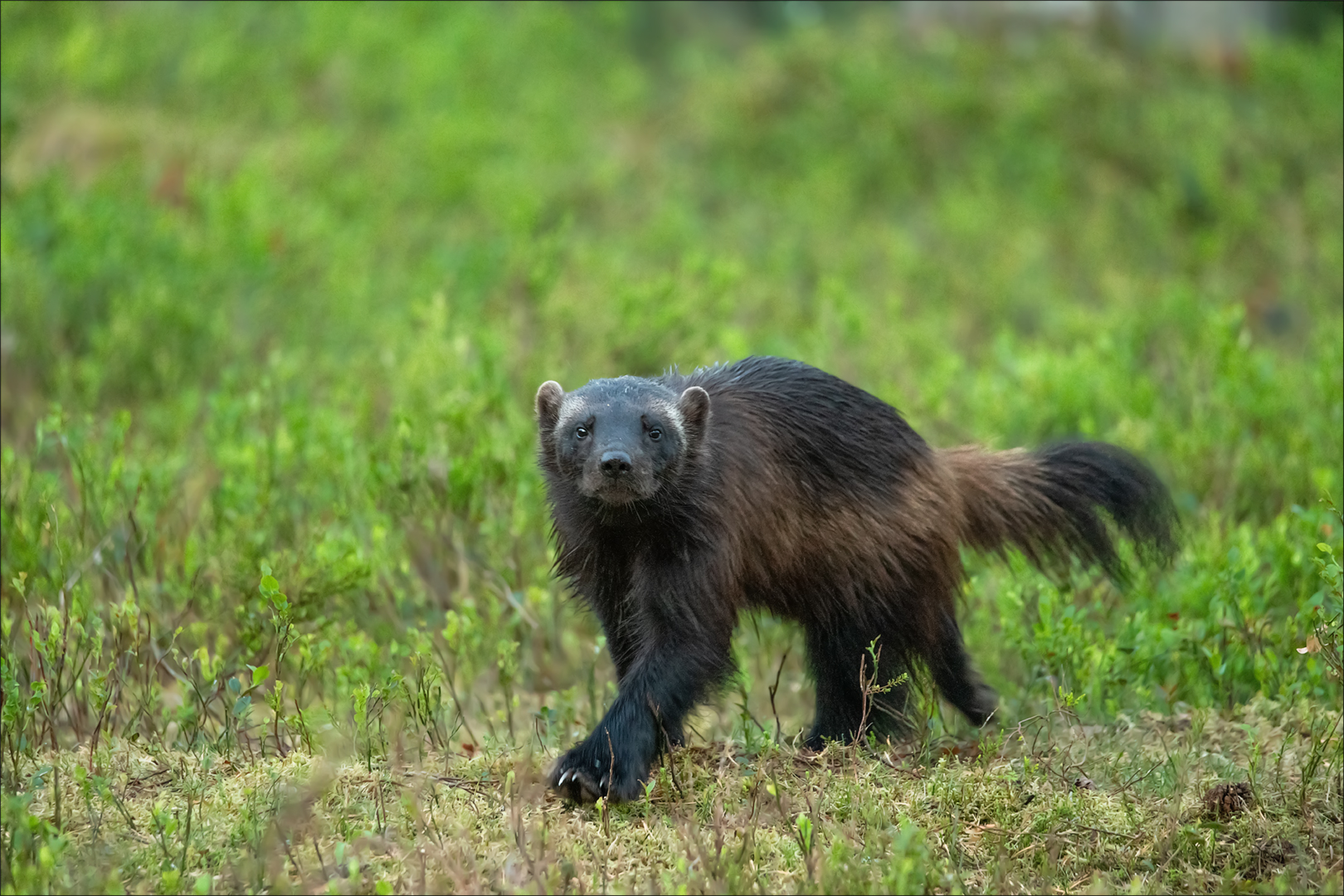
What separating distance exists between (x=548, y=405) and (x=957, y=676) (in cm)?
168

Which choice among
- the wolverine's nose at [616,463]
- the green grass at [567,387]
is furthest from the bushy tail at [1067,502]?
the wolverine's nose at [616,463]

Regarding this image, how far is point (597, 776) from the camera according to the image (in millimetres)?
3771

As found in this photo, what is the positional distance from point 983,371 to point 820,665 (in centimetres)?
505

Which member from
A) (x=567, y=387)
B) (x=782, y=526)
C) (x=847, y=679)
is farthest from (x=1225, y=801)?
(x=567, y=387)

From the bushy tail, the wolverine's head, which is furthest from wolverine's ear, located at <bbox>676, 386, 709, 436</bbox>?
the bushy tail

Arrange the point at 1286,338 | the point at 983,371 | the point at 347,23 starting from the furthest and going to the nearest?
the point at 347,23 → the point at 1286,338 → the point at 983,371

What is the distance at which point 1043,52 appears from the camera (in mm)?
17016

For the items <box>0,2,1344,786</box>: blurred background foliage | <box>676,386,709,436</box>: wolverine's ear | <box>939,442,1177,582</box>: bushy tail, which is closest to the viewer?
<box>676,386,709,436</box>: wolverine's ear

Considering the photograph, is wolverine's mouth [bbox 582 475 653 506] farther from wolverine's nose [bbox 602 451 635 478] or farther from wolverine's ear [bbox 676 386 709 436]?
wolverine's ear [bbox 676 386 709 436]

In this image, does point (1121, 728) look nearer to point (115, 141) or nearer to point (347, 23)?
point (115, 141)

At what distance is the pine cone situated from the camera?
380cm

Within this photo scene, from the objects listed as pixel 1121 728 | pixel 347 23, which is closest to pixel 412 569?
pixel 1121 728

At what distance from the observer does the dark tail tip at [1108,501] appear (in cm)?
476

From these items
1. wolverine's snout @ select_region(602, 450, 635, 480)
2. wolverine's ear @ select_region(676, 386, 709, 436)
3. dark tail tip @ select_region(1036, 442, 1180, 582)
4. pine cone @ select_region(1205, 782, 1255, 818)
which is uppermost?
wolverine's ear @ select_region(676, 386, 709, 436)
